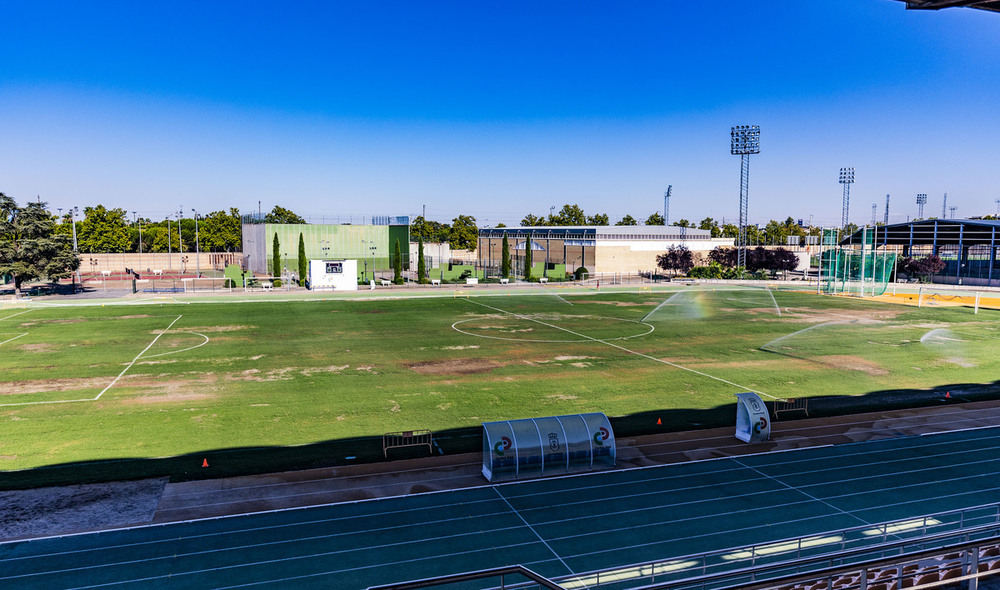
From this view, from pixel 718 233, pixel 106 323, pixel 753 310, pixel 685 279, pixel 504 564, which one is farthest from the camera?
pixel 718 233

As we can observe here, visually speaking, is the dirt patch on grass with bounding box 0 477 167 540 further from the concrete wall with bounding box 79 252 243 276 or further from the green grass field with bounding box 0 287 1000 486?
the concrete wall with bounding box 79 252 243 276

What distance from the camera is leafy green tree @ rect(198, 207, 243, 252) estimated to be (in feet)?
416

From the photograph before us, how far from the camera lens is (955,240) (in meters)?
89.8

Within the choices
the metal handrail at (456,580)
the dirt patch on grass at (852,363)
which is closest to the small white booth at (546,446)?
the metal handrail at (456,580)

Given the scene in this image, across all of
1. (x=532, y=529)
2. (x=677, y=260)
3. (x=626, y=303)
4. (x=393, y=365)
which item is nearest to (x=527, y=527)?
(x=532, y=529)

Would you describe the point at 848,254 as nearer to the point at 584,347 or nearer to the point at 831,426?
the point at 584,347

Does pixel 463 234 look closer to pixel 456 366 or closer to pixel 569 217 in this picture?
pixel 569 217

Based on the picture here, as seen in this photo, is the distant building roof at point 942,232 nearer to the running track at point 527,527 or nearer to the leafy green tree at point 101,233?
the running track at point 527,527

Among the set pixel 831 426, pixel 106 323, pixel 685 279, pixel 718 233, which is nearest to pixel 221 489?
pixel 831 426

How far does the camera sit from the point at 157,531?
1530 cm

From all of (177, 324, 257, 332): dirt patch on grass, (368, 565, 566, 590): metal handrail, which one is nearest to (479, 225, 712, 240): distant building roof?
(177, 324, 257, 332): dirt patch on grass

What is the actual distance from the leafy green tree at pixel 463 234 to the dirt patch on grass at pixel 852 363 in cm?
11418

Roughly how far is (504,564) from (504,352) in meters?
24.6

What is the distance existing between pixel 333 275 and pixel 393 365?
41.5 meters
